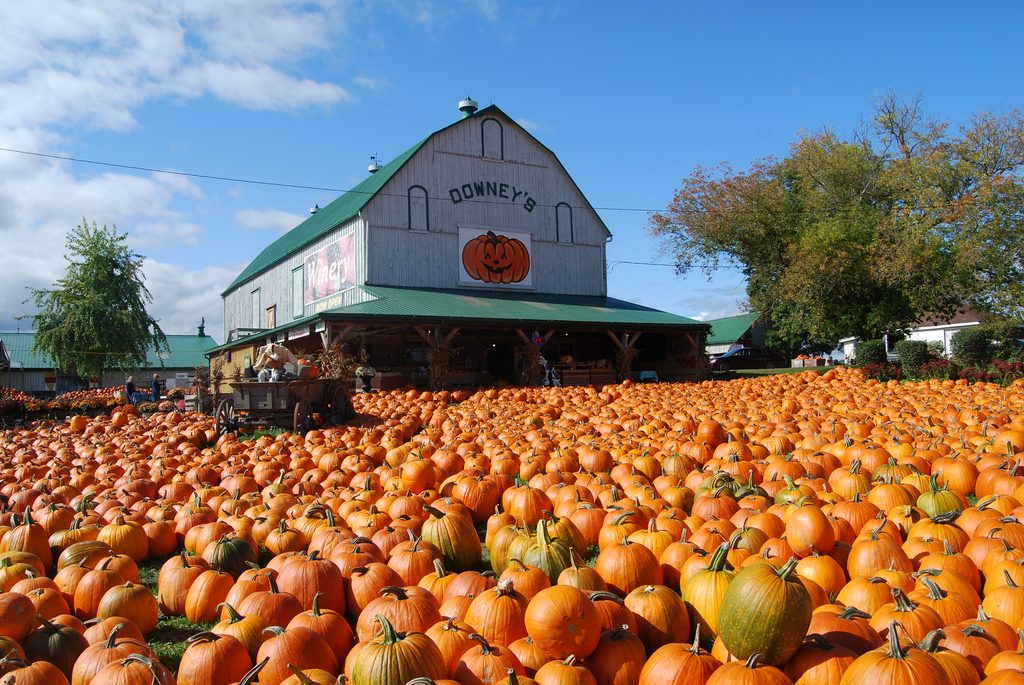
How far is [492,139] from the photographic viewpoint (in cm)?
2734

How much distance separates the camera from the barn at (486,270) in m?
23.0

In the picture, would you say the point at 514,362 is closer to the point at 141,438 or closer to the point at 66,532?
the point at 141,438

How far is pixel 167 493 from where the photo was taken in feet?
23.1

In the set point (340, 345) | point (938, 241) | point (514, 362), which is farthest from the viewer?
point (938, 241)

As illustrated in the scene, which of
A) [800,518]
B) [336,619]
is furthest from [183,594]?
[800,518]

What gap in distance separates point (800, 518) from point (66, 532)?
203 inches

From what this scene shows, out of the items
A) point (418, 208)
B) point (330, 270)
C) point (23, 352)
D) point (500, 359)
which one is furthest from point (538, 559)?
point (23, 352)

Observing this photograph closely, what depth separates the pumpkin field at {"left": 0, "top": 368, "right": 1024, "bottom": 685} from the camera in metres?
2.82

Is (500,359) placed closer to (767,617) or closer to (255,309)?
(255,309)

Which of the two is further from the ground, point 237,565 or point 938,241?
point 938,241

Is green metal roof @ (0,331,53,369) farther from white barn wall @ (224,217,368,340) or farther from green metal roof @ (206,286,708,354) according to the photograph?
green metal roof @ (206,286,708,354)

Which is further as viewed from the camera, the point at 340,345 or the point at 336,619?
the point at 340,345

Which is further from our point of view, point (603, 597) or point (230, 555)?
point (230, 555)

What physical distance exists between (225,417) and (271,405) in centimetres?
97
